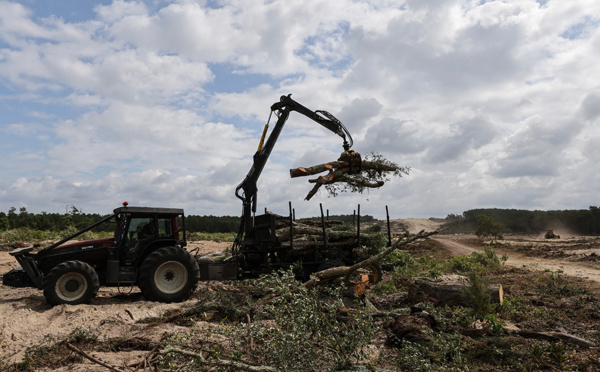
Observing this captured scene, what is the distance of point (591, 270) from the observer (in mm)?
16172

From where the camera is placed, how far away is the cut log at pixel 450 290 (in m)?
8.38

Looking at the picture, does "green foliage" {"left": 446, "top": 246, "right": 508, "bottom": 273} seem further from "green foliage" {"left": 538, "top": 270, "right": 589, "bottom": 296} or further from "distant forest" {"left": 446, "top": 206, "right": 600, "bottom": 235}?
"distant forest" {"left": 446, "top": 206, "right": 600, "bottom": 235}

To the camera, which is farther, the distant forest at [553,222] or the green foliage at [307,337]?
the distant forest at [553,222]

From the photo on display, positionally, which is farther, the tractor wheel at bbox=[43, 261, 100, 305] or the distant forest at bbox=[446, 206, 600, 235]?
the distant forest at bbox=[446, 206, 600, 235]

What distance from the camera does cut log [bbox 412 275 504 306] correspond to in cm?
838

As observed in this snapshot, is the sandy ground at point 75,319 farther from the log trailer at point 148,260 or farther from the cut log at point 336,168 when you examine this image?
the cut log at point 336,168

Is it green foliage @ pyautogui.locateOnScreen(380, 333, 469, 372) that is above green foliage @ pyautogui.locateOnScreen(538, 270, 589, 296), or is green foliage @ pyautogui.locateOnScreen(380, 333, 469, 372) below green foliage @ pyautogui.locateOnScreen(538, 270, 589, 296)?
above

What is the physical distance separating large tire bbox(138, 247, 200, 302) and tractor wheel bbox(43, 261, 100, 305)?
101cm

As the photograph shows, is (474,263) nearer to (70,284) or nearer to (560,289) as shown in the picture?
(560,289)

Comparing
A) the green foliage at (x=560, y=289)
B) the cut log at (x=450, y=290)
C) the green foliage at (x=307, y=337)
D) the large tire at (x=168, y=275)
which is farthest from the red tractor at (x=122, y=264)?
the green foliage at (x=560, y=289)

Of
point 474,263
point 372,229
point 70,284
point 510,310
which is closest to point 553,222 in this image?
point 474,263

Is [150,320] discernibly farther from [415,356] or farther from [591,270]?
[591,270]

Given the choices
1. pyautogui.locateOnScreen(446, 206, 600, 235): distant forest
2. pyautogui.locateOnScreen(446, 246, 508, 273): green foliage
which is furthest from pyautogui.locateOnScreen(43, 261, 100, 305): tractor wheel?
pyautogui.locateOnScreen(446, 206, 600, 235): distant forest

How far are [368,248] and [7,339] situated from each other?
8529 millimetres
